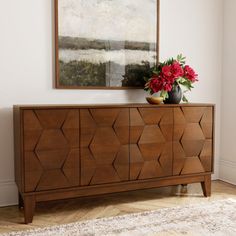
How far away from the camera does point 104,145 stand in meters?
2.50

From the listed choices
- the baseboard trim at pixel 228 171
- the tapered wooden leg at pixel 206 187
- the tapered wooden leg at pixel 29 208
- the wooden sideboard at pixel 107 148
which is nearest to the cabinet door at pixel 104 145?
the wooden sideboard at pixel 107 148

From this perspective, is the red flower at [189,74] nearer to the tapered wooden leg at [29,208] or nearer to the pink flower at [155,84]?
the pink flower at [155,84]

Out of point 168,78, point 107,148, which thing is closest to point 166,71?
point 168,78

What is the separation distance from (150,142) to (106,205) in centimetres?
61

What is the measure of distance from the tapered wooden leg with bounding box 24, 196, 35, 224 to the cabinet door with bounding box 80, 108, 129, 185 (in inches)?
14.6

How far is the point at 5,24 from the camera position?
8.52ft

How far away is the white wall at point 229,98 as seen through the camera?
3342mm

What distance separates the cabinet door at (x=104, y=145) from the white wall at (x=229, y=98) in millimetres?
1321

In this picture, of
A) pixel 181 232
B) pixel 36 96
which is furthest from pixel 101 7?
pixel 181 232

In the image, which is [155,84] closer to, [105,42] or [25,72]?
[105,42]

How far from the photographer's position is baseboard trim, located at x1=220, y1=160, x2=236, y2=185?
3365mm

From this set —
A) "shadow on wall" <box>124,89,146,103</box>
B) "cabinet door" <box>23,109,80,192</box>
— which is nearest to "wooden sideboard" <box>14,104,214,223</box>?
"cabinet door" <box>23,109,80,192</box>

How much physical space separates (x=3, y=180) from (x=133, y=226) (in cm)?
111

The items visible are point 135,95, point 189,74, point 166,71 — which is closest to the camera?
point 166,71
